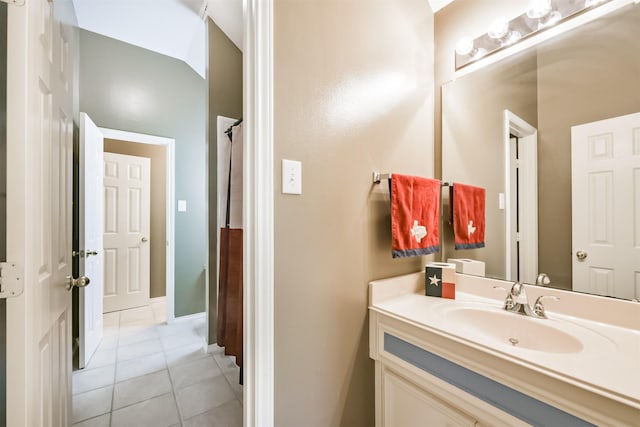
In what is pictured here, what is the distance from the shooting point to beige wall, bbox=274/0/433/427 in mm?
946

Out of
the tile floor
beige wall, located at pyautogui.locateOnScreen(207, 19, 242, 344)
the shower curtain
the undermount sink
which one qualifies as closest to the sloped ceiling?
beige wall, located at pyautogui.locateOnScreen(207, 19, 242, 344)

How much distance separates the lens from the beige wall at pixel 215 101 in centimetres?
225

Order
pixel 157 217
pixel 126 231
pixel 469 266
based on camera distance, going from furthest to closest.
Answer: pixel 157 217, pixel 126 231, pixel 469 266

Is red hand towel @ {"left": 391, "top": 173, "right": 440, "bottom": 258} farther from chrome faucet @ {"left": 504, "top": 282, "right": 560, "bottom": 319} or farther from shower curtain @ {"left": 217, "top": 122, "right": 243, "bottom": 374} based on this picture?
shower curtain @ {"left": 217, "top": 122, "right": 243, "bottom": 374}

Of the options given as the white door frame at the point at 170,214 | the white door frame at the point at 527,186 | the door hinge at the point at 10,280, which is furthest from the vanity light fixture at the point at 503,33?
the white door frame at the point at 170,214

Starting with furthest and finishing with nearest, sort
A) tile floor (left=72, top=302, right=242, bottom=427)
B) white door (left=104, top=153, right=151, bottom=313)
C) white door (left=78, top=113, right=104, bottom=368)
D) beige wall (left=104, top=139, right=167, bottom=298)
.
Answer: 1. beige wall (left=104, top=139, right=167, bottom=298)
2. white door (left=104, top=153, right=151, bottom=313)
3. white door (left=78, top=113, right=104, bottom=368)
4. tile floor (left=72, top=302, right=242, bottom=427)

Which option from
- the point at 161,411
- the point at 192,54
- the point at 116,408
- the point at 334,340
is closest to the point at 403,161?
the point at 334,340

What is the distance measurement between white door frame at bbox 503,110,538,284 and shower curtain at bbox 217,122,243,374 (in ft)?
4.97

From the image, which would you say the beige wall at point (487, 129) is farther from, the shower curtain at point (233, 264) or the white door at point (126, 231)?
the white door at point (126, 231)

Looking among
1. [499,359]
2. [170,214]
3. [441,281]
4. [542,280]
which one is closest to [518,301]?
[542,280]

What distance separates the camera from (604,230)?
1.01 meters

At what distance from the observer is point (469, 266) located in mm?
1413

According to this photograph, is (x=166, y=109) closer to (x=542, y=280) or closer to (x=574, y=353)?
(x=542, y=280)

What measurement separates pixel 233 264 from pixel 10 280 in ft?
3.78
